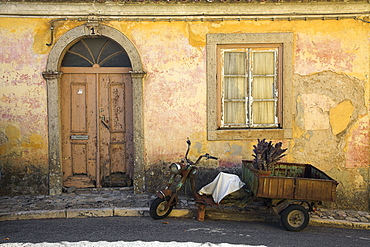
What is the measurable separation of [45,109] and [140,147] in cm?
200

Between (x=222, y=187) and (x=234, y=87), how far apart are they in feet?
7.43

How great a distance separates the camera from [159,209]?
20.1 feet

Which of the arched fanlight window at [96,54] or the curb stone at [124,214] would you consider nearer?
the curb stone at [124,214]

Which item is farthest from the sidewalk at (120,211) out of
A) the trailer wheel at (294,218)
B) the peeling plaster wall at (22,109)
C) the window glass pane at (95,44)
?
the window glass pane at (95,44)

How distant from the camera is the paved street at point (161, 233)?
5.11 meters

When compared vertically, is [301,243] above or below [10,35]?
below

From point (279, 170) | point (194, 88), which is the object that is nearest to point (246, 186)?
point (279, 170)

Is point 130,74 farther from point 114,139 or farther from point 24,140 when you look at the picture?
point 24,140

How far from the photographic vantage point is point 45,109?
7266 mm

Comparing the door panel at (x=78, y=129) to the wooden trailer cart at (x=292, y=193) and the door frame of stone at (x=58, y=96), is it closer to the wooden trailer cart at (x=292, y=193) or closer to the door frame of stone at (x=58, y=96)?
the door frame of stone at (x=58, y=96)

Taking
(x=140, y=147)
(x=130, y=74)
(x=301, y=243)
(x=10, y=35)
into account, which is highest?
(x=10, y=35)

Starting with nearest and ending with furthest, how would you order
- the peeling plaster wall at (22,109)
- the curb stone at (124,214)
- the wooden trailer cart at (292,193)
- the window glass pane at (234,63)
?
the wooden trailer cart at (292,193)
the curb stone at (124,214)
the peeling plaster wall at (22,109)
the window glass pane at (234,63)

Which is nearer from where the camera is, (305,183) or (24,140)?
(305,183)

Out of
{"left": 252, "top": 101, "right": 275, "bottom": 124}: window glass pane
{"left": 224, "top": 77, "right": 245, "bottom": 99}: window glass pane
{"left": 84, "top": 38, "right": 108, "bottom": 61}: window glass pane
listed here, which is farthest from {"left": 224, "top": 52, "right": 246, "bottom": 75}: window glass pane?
{"left": 84, "top": 38, "right": 108, "bottom": 61}: window glass pane
